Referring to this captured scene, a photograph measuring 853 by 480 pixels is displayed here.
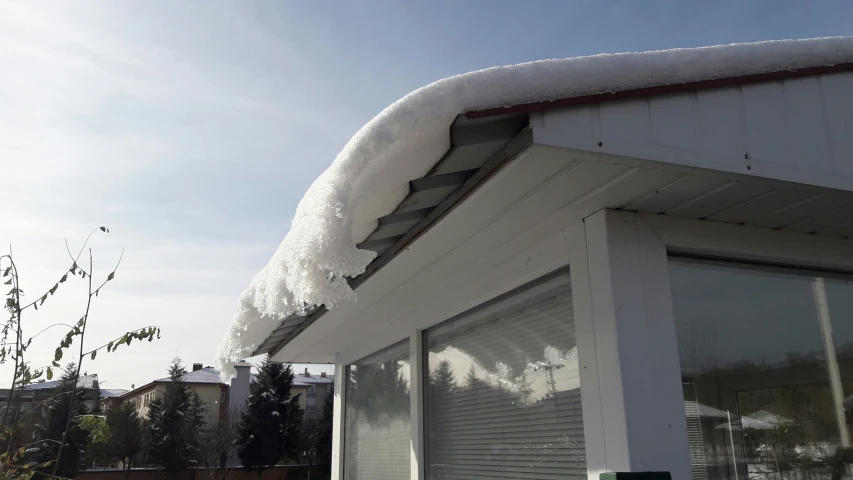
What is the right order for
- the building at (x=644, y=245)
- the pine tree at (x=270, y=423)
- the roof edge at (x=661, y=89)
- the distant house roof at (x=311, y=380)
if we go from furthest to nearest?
the distant house roof at (x=311, y=380) < the pine tree at (x=270, y=423) < the building at (x=644, y=245) < the roof edge at (x=661, y=89)

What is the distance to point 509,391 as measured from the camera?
9.80 feet

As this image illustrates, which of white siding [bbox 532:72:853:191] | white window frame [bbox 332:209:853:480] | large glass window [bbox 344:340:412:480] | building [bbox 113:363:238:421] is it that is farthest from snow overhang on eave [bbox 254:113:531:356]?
building [bbox 113:363:238:421]

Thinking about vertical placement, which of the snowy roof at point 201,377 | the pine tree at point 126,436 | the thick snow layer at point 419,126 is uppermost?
the snowy roof at point 201,377

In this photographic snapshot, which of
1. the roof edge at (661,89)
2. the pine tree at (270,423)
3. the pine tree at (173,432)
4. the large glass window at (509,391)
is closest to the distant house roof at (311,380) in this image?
the pine tree at (270,423)

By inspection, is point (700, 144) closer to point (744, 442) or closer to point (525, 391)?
point (744, 442)

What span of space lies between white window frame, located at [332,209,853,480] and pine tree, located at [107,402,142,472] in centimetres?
2883

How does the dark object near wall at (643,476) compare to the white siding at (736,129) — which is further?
the dark object near wall at (643,476)

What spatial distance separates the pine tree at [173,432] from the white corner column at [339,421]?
2280 cm

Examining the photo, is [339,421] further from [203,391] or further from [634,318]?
[203,391]

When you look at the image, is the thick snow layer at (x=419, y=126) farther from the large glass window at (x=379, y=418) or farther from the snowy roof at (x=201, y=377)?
the snowy roof at (x=201, y=377)

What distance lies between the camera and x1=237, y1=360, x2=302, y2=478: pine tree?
28281mm

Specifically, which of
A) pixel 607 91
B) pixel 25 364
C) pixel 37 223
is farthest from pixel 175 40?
pixel 607 91

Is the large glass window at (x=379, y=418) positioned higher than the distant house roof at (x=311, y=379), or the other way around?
the distant house roof at (x=311, y=379)

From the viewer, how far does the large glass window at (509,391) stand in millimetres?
2535
